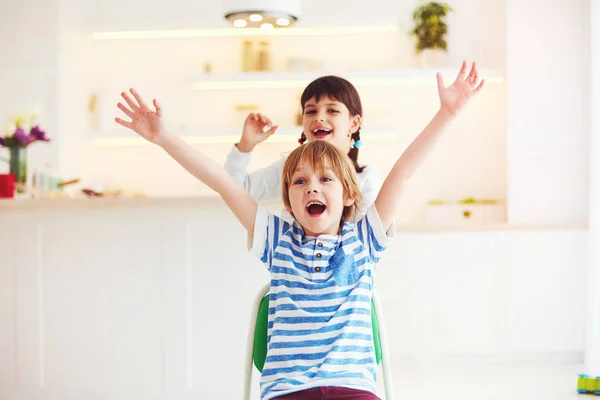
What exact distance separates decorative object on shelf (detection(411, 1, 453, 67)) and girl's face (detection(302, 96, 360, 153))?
102 inches

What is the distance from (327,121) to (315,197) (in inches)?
19.4

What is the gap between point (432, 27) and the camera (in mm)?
4598

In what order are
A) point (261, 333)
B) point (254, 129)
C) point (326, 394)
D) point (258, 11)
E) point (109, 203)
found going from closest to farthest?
point (326, 394)
point (261, 333)
point (254, 129)
point (258, 11)
point (109, 203)

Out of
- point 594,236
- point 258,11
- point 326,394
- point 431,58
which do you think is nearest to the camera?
point 326,394

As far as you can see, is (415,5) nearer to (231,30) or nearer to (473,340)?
(231,30)

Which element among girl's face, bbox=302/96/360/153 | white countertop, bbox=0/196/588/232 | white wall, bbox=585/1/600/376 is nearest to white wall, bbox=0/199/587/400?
white countertop, bbox=0/196/588/232

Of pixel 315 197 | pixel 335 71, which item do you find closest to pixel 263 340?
pixel 315 197

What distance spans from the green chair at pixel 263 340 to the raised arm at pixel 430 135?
201 mm

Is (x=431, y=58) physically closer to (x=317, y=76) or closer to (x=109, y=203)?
(x=317, y=76)

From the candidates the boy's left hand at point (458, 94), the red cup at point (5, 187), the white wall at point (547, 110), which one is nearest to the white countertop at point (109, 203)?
the red cup at point (5, 187)

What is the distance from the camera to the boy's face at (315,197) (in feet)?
5.40

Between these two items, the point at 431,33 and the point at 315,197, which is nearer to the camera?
the point at 315,197

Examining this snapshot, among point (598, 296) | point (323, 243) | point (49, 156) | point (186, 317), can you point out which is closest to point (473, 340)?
point (598, 296)

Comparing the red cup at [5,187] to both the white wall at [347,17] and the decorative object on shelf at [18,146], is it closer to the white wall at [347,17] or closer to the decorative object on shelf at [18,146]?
the decorative object on shelf at [18,146]
